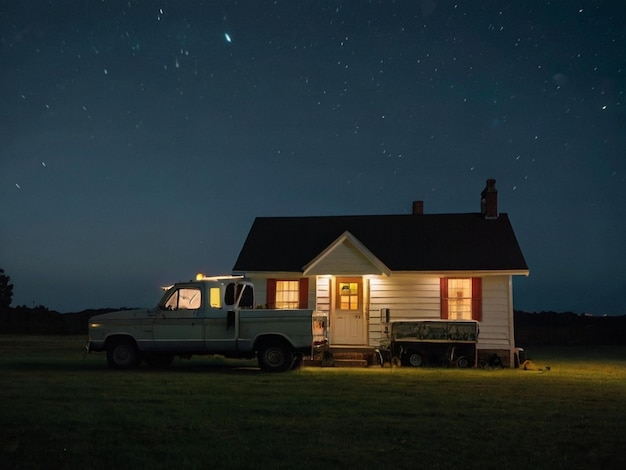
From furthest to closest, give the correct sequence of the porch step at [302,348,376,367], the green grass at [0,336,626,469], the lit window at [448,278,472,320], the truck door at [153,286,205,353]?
the lit window at [448,278,472,320] → the porch step at [302,348,376,367] → the truck door at [153,286,205,353] → the green grass at [0,336,626,469]

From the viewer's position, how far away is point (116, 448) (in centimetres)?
791

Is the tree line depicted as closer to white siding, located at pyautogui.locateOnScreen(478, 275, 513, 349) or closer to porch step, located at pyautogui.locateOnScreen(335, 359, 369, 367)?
white siding, located at pyautogui.locateOnScreen(478, 275, 513, 349)

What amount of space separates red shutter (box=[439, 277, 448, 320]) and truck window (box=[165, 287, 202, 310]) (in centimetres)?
825

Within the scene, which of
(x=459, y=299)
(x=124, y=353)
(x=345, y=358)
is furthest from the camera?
(x=459, y=299)

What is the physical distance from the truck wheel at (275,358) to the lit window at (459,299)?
670cm

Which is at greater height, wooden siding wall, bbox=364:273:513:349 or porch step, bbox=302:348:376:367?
wooden siding wall, bbox=364:273:513:349

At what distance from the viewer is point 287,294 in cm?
2381

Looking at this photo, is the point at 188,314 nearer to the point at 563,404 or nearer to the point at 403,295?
the point at 403,295

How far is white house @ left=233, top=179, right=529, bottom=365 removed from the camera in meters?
22.3

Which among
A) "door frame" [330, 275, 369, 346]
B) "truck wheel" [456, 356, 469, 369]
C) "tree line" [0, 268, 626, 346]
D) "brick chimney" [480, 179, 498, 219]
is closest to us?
"truck wheel" [456, 356, 469, 369]

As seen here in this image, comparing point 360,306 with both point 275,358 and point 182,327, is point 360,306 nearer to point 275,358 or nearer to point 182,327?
point 275,358

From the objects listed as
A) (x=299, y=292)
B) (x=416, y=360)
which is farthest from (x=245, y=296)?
(x=416, y=360)

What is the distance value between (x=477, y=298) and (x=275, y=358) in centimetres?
755

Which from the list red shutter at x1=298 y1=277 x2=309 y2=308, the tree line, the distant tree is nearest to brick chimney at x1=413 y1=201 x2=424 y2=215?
red shutter at x1=298 y1=277 x2=309 y2=308
